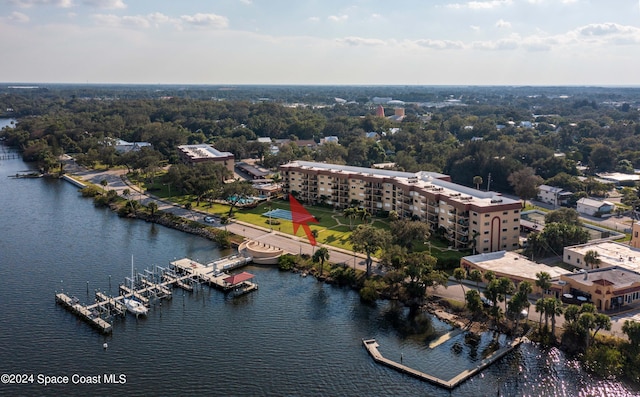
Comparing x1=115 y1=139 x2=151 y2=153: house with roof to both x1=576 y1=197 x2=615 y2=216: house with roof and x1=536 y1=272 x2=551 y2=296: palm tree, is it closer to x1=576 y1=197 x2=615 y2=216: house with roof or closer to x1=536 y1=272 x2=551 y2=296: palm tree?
x1=576 y1=197 x2=615 y2=216: house with roof

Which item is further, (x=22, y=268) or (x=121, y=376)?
(x=22, y=268)

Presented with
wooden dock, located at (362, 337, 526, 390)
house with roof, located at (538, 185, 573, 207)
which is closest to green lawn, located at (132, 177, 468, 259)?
wooden dock, located at (362, 337, 526, 390)

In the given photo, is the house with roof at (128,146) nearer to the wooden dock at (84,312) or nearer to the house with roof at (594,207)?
the wooden dock at (84,312)

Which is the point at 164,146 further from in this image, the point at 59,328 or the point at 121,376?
the point at 121,376

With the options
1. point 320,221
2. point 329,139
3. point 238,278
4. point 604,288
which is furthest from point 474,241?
point 329,139

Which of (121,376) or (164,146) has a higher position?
(164,146)

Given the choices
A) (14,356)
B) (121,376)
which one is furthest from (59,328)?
(121,376)
